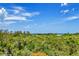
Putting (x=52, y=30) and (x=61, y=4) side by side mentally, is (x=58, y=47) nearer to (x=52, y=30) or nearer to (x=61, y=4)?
(x=52, y=30)

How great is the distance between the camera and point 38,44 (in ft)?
6.43

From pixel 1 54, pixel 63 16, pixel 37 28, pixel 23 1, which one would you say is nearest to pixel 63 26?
pixel 63 16

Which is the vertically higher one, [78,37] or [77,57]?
[78,37]

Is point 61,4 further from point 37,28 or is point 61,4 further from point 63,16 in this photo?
point 37,28

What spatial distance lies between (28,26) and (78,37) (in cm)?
47

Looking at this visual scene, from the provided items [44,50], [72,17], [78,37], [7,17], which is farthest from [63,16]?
[7,17]

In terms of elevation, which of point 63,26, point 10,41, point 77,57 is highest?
point 63,26

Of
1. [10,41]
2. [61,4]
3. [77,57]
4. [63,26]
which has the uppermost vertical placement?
[61,4]

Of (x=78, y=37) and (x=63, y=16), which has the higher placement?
(x=63, y=16)

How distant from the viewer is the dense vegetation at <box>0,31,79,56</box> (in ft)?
6.37

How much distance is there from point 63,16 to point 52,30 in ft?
0.54

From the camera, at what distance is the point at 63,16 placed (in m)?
1.97

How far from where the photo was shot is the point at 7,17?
1.96 metres

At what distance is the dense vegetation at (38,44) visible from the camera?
→ 194 centimetres
